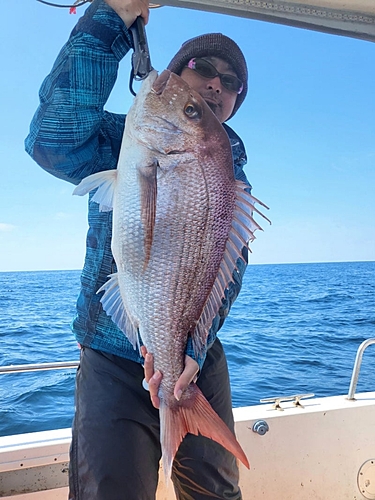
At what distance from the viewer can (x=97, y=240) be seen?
1.77 meters

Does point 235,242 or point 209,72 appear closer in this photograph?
point 235,242

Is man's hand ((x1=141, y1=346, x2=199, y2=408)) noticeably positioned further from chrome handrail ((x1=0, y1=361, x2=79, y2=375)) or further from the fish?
chrome handrail ((x1=0, y1=361, x2=79, y2=375))

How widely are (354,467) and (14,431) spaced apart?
3.52m

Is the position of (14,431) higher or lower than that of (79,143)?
lower

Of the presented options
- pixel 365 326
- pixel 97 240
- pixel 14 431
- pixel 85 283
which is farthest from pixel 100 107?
pixel 365 326

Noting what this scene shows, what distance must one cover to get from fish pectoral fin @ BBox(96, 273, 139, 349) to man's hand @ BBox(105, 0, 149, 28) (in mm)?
844

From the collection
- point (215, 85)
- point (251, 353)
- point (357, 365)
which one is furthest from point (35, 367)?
point (251, 353)

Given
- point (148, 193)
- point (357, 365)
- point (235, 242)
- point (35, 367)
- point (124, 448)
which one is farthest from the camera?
point (357, 365)

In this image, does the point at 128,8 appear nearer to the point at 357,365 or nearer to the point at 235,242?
the point at 235,242

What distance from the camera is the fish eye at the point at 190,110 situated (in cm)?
139

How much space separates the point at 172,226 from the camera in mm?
1348

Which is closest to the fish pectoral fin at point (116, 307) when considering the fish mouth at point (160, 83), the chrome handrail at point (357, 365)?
the fish mouth at point (160, 83)

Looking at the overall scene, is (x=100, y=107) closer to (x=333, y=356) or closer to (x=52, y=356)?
(x=52, y=356)

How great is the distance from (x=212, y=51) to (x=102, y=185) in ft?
3.35
